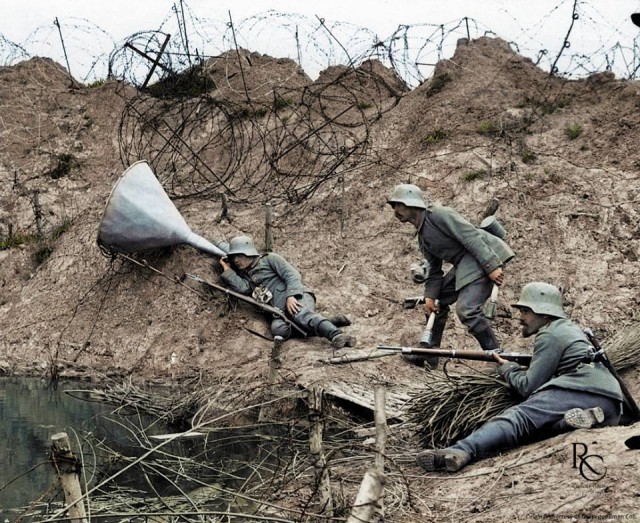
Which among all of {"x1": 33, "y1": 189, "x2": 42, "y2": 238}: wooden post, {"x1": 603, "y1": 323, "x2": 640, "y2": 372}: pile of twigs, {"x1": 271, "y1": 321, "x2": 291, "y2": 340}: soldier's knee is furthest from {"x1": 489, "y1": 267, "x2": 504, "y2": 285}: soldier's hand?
{"x1": 33, "y1": 189, "x2": 42, "y2": 238}: wooden post

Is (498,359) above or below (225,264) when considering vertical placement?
below

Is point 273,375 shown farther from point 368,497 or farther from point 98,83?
point 98,83

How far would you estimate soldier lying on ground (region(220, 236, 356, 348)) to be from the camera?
11.7 m

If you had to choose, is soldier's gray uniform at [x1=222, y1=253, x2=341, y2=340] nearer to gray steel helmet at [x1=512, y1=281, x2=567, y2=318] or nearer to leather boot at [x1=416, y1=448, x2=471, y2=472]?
gray steel helmet at [x1=512, y1=281, x2=567, y2=318]

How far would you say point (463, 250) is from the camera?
9602 mm

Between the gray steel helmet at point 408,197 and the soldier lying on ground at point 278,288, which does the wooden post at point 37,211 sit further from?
the gray steel helmet at point 408,197

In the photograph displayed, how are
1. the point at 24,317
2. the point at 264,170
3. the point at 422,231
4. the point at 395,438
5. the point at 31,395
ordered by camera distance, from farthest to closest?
1. the point at 264,170
2. the point at 24,317
3. the point at 31,395
4. the point at 422,231
5. the point at 395,438

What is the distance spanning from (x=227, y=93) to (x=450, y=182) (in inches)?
Answer: 232

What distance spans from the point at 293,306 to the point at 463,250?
→ 3.04m

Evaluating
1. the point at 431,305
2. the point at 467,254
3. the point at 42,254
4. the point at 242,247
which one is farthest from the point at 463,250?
the point at 42,254

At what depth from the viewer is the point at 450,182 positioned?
1544 cm

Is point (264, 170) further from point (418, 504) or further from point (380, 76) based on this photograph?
point (418, 504)

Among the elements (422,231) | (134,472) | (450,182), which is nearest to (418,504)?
(134,472)

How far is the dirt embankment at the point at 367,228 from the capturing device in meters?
12.7
